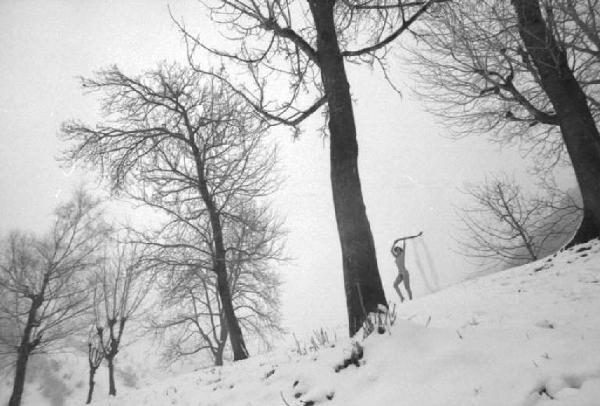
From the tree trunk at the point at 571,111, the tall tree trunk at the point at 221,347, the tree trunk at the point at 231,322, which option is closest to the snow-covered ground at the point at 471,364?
the tree trunk at the point at 571,111

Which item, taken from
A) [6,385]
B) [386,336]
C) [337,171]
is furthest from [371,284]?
[6,385]

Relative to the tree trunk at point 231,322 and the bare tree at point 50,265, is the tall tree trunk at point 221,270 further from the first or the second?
the bare tree at point 50,265

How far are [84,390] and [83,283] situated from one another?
413 inches

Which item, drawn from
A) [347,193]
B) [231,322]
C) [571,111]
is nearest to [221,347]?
[231,322]

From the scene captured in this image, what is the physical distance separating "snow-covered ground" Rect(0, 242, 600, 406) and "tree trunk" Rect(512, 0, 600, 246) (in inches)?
77.7

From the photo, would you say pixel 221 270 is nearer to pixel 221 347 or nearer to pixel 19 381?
pixel 221 347

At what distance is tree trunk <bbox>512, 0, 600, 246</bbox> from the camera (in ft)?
16.5

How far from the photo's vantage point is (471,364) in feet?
6.15

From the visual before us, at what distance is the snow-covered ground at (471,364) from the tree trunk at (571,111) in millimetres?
1973

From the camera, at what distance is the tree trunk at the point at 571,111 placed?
5039mm

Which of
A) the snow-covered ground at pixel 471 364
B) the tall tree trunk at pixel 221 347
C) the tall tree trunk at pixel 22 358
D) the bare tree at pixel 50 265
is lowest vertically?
the tall tree trunk at pixel 221 347

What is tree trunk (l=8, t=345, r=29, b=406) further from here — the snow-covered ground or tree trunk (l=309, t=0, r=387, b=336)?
tree trunk (l=309, t=0, r=387, b=336)

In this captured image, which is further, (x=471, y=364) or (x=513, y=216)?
(x=513, y=216)

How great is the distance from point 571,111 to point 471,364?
5.75 metres
